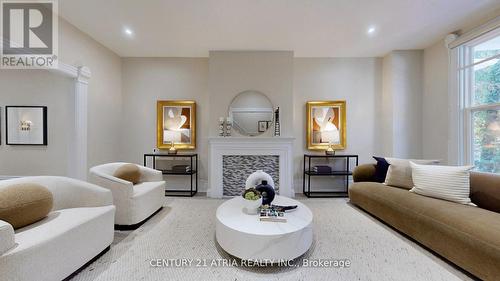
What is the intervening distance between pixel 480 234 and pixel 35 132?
5753mm

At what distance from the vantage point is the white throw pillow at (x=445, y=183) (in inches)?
87.3

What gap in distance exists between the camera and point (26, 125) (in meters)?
3.61

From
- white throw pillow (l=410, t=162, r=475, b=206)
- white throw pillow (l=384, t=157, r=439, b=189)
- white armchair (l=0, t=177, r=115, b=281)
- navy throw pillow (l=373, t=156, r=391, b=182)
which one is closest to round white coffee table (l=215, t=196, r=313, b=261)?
white armchair (l=0, t=177, r=115, b=281)

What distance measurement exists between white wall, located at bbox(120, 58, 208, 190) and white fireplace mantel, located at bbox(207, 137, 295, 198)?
0.44m

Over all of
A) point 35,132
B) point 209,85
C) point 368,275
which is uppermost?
point 209,85

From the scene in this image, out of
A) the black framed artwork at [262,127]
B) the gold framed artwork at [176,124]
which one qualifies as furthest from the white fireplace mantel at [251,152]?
the gold framed artwork at [176,124]

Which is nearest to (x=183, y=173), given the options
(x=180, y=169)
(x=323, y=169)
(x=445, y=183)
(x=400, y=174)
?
(x=180, y=169)

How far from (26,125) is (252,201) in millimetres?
4209

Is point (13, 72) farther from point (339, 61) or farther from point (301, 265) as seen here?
point (339, 61)

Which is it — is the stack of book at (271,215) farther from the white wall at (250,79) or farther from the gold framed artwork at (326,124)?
the gold framed artwork at (326,124)

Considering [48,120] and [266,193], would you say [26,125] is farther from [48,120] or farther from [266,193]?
[266,193]

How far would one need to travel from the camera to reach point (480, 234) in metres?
1.60

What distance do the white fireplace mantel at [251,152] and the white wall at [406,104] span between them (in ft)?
6.44

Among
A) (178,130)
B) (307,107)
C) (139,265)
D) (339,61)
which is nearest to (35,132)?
(178,130)
